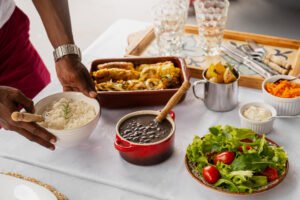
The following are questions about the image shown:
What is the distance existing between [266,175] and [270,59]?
650 millimetres

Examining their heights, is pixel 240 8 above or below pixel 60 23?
below

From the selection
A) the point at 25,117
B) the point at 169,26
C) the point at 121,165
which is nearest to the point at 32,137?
the point at 25,117

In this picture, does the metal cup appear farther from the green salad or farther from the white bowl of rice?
the white bowl of rice

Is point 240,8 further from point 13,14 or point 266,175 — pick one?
point 266,175

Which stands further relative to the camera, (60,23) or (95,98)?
(60,23)

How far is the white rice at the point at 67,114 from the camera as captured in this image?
124cm

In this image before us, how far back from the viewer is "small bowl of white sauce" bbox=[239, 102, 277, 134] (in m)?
1.28

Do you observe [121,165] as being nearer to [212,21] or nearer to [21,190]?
[21,190]

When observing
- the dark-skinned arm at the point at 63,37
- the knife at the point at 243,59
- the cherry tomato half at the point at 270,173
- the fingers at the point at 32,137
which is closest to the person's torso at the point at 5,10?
the dark-skinned arm at the point at 63,37

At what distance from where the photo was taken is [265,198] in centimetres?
109

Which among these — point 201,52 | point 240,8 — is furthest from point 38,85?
point 240,8

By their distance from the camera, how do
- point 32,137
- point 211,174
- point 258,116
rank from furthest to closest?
1. point 258,116
2. point 32,137
3. point 211,174

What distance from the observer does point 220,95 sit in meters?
1.40

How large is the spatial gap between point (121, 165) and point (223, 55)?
2.31ft
